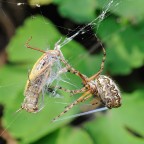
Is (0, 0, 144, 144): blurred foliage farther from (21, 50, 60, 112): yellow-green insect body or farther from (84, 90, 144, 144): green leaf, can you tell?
(21, 50, 60, 112): yellow-green insect body

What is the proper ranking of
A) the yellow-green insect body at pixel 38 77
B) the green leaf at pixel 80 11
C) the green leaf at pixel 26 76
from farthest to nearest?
the green leaf at pixel 80 11, the green leaf at pixel 26 76, the yellow-green insect body at pixel 38 77

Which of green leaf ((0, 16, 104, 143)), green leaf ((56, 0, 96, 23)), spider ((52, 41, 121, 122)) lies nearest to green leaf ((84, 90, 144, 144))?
green leaf ((0, 16, 104, 143))

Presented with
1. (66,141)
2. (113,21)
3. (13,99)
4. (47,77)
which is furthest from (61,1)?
(47,77)

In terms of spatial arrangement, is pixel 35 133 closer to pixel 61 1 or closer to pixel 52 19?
pixel 61 1

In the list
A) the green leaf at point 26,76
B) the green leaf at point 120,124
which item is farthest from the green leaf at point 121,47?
the green leaf at point 120,124

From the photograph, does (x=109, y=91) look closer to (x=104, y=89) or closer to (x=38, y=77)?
(x=104, y=89)

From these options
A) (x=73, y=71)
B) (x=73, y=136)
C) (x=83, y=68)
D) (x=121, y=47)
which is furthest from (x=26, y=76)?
(x=73, y=71)

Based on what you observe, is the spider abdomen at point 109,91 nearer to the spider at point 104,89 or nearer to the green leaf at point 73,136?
the spider at point 104,89
